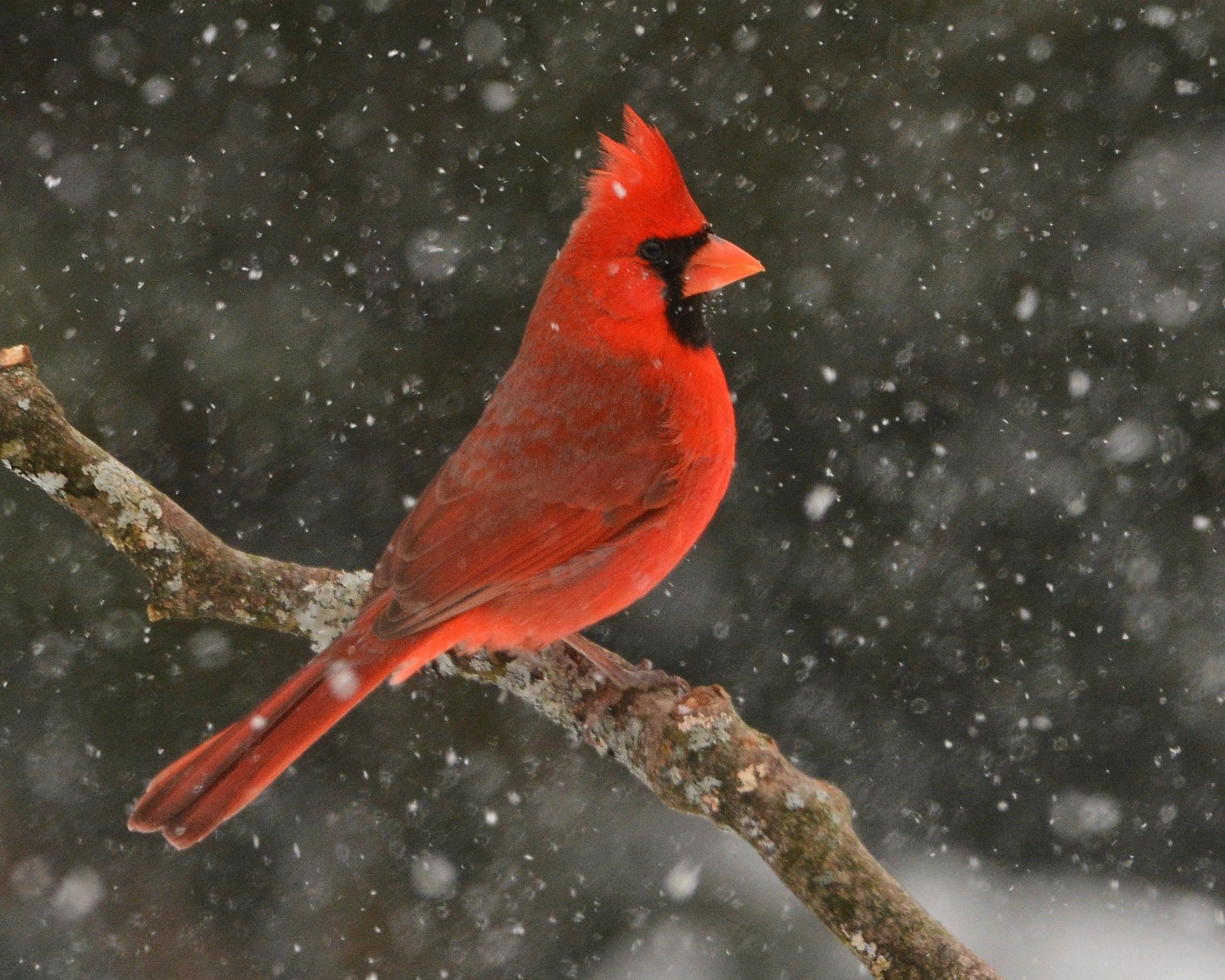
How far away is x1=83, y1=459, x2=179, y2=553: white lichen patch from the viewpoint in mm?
2303

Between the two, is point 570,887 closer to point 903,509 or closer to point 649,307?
point 903,509

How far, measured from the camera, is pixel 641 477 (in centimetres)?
229

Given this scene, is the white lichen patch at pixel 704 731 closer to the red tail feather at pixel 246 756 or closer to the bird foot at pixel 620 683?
the bird foot at pixel 620 683

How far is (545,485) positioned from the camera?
2299 mm

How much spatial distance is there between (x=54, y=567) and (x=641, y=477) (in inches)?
71.5

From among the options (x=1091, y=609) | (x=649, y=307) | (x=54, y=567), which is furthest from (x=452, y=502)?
(x=1091, y=609)

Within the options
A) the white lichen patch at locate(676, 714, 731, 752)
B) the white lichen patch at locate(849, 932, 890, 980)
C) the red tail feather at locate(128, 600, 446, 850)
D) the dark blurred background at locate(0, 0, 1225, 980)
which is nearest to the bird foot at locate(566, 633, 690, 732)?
the white lichen patch at locate(676, 714, 731, 752)

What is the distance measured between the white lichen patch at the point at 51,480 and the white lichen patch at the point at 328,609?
17.5 inches

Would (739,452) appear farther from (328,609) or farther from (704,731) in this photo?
(704,731)

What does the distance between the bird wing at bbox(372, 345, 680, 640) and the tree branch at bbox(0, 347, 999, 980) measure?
226mm

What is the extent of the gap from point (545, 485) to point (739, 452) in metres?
1.46

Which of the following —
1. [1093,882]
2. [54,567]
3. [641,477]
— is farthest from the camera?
[1093,882]

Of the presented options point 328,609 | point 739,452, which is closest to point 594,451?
point 328,609

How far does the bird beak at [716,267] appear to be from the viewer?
228 cm
